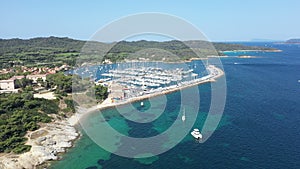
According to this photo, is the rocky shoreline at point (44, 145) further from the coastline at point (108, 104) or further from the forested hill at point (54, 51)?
the forested hill at point (54, 51)

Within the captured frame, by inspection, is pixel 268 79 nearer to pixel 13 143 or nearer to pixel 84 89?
pixel 84 89

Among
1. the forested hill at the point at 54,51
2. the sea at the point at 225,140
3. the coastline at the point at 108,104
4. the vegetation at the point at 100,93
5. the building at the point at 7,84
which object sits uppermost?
the forested hill at the point at 54,51

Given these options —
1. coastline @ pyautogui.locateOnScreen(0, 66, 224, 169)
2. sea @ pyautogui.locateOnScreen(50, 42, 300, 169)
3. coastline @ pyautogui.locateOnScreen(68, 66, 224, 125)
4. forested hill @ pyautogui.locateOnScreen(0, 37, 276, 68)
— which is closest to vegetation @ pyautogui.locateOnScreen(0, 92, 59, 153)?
coastline @ pyautogui.locateOnScreen(0, 66, 224, 169)

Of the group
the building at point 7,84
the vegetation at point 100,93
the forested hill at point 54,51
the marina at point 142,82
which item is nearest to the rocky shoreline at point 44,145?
the vegetation at point 100,93

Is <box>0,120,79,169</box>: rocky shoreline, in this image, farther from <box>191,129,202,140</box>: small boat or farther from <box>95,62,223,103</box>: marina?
<box>191,129,202,140</box>: small boat

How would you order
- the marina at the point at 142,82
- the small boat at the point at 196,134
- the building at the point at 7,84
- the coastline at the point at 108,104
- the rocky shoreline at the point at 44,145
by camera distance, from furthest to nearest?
1. the marina at the point at 142,82
2. the building at the point at 7,84
3. the coastline at the point at 108,104
4. the small boat at the point at 196,134
5. the rocky shoreline at the point at 44,145

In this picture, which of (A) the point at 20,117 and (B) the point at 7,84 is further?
(B) the point at 7,84

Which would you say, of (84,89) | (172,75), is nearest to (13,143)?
(84,89)

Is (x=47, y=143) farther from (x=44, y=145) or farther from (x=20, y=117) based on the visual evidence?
(x=20, y=117)

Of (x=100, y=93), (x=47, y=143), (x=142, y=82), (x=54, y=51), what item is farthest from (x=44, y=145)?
(x=54, y=51)
